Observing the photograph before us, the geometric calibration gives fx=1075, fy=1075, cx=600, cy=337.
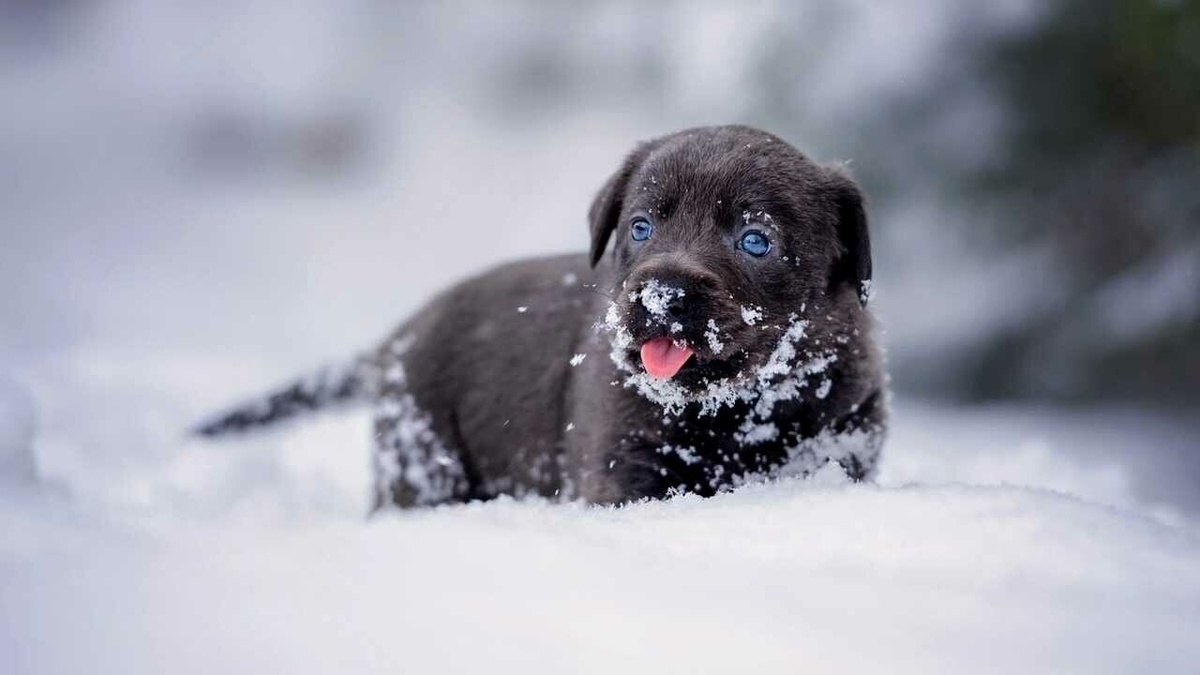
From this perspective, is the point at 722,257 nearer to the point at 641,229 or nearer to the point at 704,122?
the point at 641,229

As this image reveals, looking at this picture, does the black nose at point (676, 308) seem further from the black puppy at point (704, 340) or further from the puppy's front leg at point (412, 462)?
the puppy's front leg at point (412, 462)

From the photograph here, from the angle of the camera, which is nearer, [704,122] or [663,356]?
[663,356]

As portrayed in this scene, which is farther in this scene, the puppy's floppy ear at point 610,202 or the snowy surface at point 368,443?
the puppy's floppy ear at point 610,202

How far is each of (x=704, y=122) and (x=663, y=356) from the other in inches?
201

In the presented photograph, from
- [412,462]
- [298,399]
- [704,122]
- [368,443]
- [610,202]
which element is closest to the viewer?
[610,202]

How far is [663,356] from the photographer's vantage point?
273 centimetres

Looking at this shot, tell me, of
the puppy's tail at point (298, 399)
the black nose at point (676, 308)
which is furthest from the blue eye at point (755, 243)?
the puppy's tail at point (298, 399)

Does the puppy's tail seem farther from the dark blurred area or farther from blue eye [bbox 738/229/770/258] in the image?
blue eye [bbox 738/229/770/258]

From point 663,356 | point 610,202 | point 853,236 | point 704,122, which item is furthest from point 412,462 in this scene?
point 704,122

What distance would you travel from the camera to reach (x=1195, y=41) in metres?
5.21

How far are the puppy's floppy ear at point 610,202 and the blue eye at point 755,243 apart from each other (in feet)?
1.68

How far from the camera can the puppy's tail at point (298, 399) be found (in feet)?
14.8

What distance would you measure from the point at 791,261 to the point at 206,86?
11386mm

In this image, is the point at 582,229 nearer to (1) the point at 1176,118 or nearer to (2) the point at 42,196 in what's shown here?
(1) the point at 1176,118
